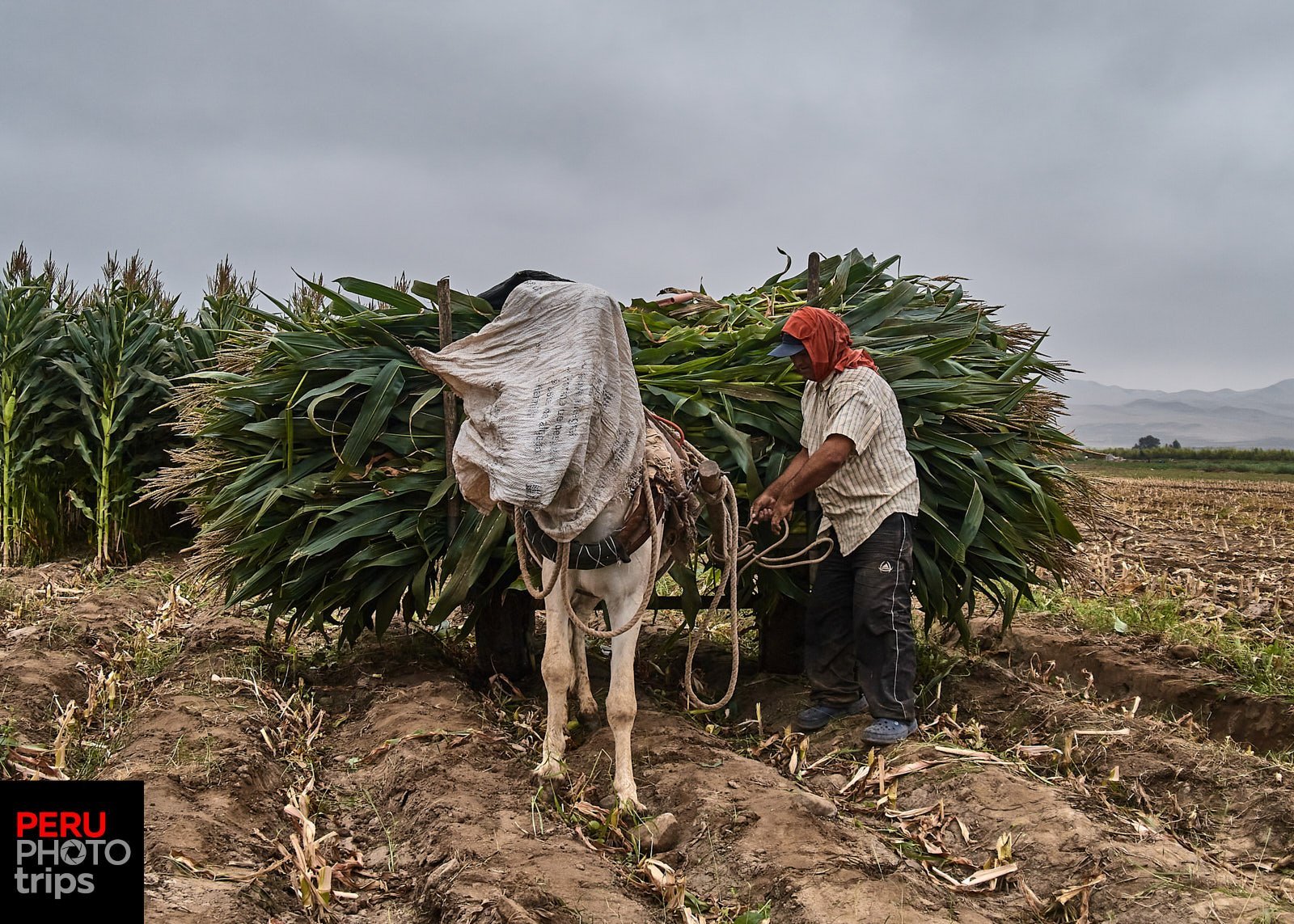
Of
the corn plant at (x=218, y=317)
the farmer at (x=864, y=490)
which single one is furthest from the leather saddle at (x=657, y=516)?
the corn plant at (x=218, y=317)

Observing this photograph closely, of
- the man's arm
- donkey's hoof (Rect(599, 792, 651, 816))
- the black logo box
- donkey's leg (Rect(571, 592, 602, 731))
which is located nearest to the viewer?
the black logo box

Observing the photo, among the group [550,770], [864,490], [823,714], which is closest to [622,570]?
[550,770]

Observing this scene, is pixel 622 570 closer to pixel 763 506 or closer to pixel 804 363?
pixel 763 506

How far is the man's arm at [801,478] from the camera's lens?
3969mm

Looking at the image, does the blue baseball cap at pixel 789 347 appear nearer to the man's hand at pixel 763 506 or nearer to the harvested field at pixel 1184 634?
the man's hand at pixel 763 506

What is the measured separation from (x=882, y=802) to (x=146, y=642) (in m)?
4.25

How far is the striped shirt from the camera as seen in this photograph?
3.99 meters

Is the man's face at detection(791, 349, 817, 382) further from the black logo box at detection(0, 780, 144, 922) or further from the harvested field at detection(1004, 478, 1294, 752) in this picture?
the black logo box at detection(0, 780, 144, 922)

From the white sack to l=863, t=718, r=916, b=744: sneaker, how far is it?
5.17ft

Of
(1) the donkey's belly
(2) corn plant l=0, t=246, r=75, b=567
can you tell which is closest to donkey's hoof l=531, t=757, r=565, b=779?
(1) the donkey's belly

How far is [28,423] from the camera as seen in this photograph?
8492 millimetres

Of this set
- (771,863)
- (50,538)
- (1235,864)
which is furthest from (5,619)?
(1235,864)

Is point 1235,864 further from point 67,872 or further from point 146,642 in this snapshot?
point 146,642

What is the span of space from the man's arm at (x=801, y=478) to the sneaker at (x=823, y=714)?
0.92 meters
